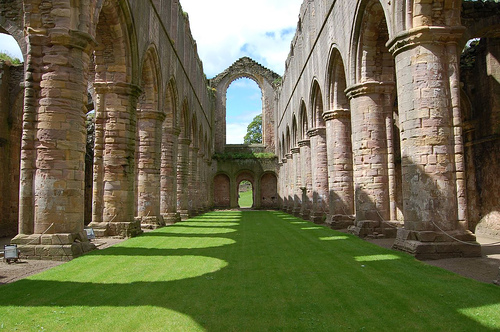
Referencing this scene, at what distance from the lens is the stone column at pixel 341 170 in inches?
458

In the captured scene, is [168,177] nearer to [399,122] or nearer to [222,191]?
[399,122]

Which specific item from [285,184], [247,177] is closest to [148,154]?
[285,184]

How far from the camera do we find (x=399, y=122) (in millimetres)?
7094

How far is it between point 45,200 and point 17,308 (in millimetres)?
2946

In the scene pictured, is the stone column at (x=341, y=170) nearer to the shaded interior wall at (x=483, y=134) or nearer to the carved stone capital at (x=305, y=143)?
the shaded interior wall at (x=483, y=134)

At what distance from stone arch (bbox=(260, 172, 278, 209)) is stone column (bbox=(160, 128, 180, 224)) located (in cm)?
1651

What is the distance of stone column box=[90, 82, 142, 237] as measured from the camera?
922cm

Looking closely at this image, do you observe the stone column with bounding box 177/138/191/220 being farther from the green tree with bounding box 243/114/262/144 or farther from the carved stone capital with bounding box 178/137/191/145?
the green tree with bounding box 243/114/262/144

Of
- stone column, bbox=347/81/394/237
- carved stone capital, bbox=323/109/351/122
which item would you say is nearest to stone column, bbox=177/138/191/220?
carved stone capital, bbox=323/109/351/122

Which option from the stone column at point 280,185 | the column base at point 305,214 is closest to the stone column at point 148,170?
the column base at point 305,214

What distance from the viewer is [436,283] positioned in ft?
15.3

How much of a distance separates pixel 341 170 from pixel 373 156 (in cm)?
236

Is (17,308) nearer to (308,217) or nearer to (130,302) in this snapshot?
(130,302)

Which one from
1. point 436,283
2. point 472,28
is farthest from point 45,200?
point 472,28
